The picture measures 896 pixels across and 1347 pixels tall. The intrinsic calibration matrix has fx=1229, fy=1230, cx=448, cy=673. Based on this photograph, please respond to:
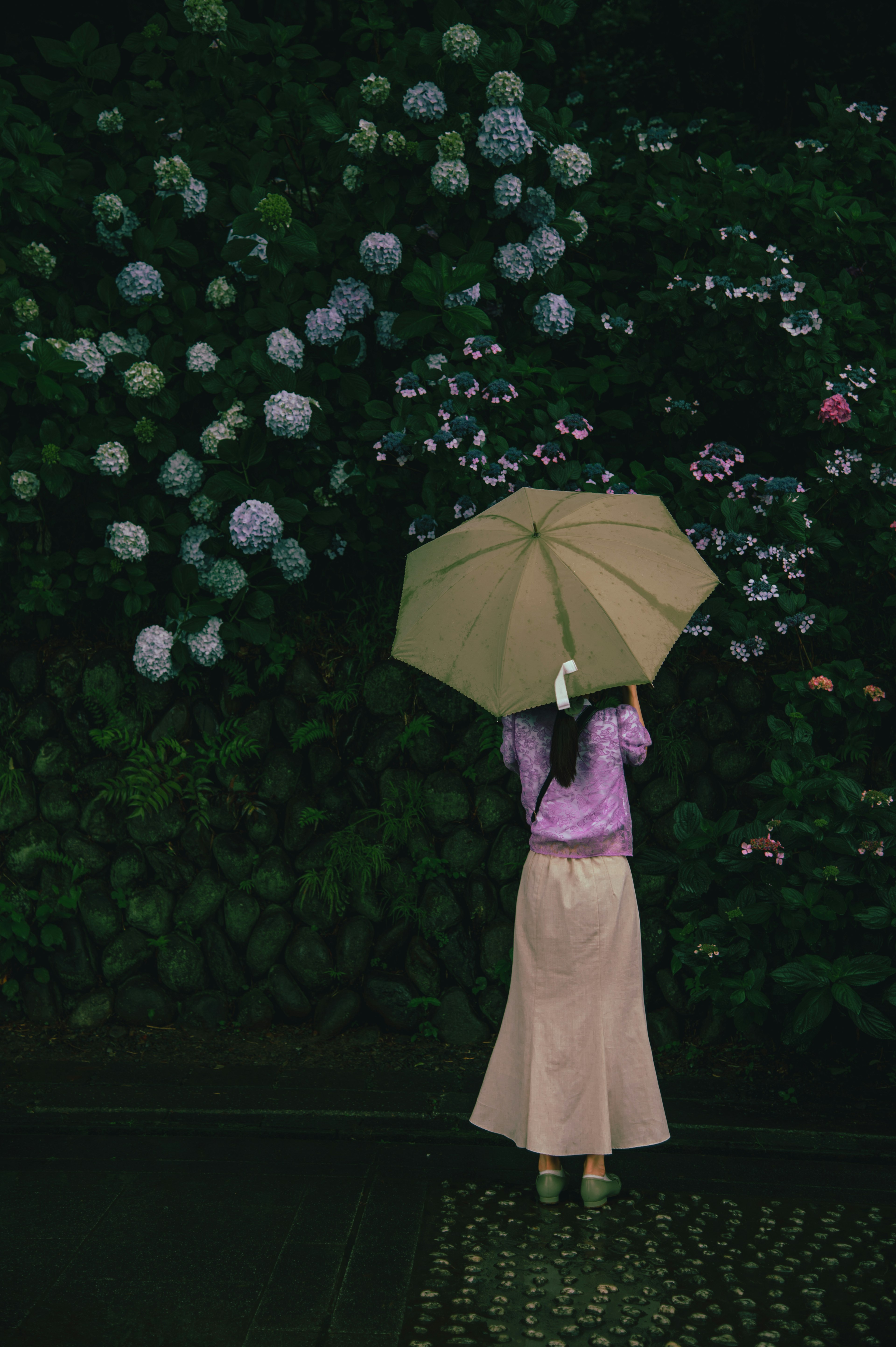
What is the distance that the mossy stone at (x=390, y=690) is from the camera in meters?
4.93

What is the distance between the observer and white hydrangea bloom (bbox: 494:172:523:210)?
15.4 feet

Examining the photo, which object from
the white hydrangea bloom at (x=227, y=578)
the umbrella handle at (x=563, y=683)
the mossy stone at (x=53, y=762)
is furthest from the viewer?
the mossy stone at (x=53, y=762)

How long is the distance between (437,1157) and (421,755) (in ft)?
5.13

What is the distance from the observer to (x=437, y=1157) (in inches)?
151

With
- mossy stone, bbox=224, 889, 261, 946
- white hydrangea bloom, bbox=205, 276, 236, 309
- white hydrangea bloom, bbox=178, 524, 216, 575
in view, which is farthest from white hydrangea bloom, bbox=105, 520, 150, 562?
mossy stone, bbox=224, 889, 261, 946

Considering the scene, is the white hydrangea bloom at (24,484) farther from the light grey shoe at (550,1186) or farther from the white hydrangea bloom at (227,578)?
the light grey shoe at (550,1186)

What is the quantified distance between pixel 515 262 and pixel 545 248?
0.13m

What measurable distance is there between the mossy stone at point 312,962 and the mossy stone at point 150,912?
0.51m

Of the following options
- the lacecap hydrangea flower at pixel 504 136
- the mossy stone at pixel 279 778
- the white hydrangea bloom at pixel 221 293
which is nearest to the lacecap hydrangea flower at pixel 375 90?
the lacecap hydrangea flower at pixel 504 136

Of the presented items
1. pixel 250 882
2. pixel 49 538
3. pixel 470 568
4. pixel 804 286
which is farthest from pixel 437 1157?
pixel 804 286

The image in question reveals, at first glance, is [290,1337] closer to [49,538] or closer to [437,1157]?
[437,1157]

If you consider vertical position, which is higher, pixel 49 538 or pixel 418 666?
pixel 49 538

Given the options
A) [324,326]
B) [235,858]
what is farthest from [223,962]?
[324,326]

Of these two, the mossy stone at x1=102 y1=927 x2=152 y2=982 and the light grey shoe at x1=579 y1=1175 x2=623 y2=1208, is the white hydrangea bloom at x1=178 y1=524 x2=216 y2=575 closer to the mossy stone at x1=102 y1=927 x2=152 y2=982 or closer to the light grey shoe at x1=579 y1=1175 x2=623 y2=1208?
the mossy stone at x1=102 y1=927 x2=152 y2=982
